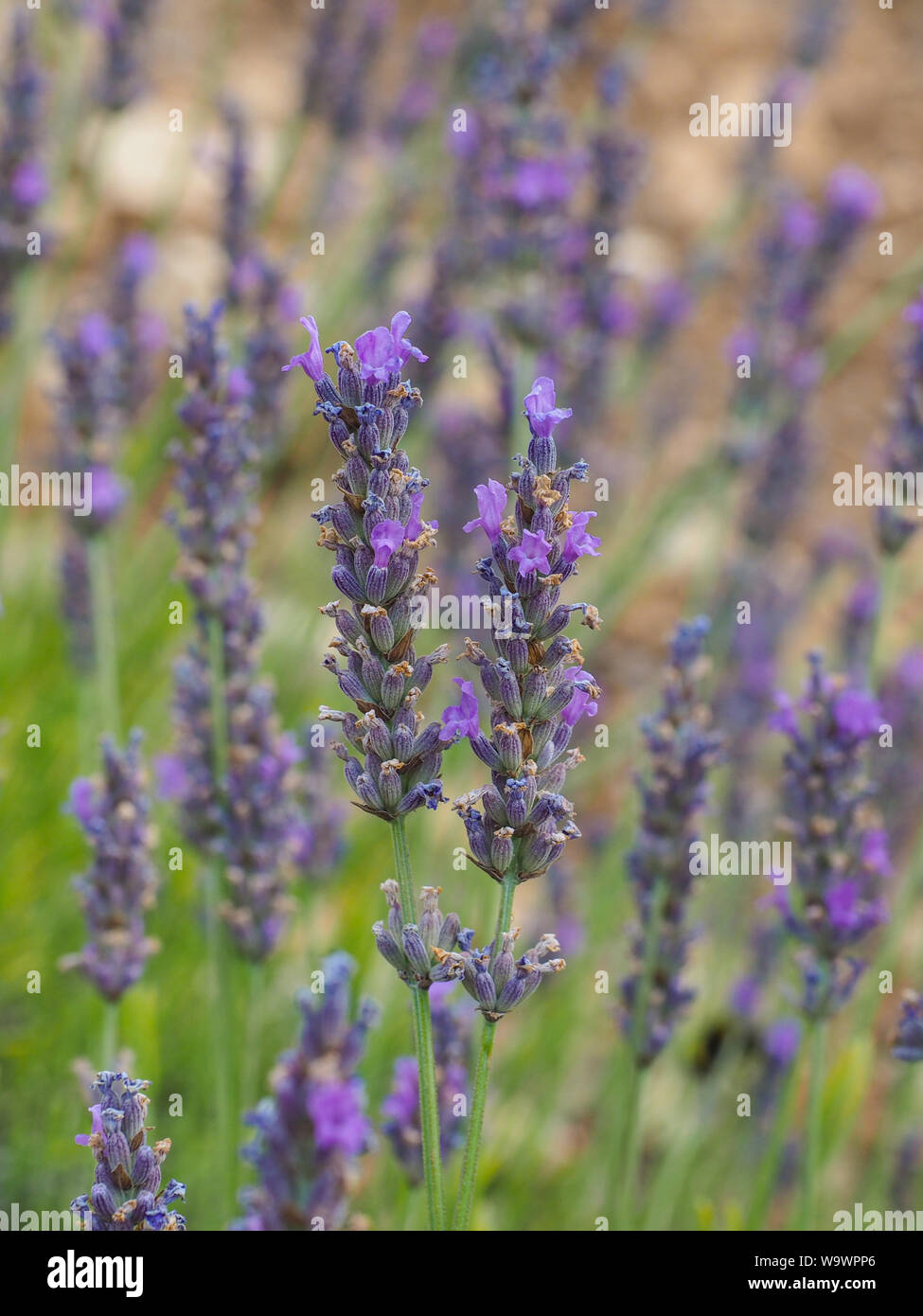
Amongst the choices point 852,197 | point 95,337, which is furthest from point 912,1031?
point 852,197

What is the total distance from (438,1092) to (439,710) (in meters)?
1.67

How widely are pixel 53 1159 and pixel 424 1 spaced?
26.2ft

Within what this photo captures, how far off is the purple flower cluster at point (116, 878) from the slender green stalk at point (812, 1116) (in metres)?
1.04

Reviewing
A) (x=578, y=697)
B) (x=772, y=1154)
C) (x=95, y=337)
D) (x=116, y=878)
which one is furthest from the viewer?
(x=95, y=337)

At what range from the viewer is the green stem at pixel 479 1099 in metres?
1.28

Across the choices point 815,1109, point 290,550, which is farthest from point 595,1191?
point 290,550

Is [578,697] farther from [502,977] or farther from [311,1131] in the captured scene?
[311,1131]

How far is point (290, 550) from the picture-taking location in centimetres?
510

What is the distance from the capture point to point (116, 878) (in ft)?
6.34

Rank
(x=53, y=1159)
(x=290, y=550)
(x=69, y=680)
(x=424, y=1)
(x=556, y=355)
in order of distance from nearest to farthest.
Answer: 1. (x=53, y=1159)
2. (x=556, y=355)
3. (x=69, y=680)
4. (x=290, y=550)
5. (x=424, y=1)

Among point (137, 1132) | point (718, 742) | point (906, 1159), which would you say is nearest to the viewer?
point (137, 1132)

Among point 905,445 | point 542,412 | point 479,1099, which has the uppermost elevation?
point 905,445

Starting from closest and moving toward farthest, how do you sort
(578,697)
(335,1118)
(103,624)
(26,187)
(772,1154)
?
(578,697) → (335,1118) → (772,1154) → (103,624) → (26,187)
